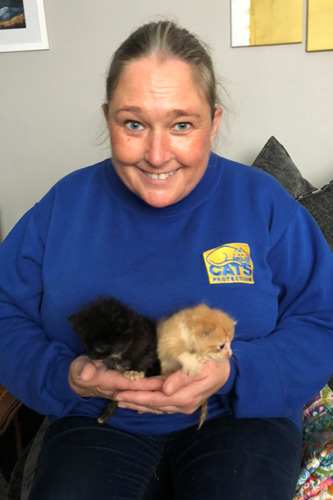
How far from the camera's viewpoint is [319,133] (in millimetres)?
1946

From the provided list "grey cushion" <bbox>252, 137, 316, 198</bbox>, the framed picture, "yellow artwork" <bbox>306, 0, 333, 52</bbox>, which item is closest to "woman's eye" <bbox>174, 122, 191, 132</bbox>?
"grey cushion" <bbox>252, 137, 316, 198</bbox>

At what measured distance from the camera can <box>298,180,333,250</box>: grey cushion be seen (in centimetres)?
164

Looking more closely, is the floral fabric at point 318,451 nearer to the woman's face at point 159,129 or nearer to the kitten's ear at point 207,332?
the kitten's ear at point 207,332

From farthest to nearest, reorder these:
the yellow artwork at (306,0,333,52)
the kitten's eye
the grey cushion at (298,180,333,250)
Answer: the yellow artwork at (306,0,333,52), the grey cushion at (298,180,333,250), the kitten's eye

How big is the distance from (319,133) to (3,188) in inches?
55.5

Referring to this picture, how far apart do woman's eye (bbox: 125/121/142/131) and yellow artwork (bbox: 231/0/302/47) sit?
36.4 inches

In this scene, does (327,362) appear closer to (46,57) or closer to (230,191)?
(230,191)

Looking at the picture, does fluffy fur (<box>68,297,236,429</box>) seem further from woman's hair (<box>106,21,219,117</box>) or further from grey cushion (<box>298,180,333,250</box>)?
grey cushion (<box>298,180,333,250</box>)

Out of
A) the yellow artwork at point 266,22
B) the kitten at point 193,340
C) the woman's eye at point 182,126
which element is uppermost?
the yellow artwork at point 266,22

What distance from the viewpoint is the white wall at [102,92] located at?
1.86 metres

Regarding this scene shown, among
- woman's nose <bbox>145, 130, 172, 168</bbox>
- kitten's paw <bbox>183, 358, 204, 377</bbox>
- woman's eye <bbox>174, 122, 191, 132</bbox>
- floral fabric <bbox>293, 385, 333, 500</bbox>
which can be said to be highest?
woman's eye <bbox>174, 122, 191, 132</bbox>

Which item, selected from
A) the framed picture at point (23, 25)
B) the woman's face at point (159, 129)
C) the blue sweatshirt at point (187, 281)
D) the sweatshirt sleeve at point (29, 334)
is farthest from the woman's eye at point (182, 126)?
the framed picture at point (23, 25)

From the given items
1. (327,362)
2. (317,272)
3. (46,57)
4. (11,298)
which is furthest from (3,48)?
(327,362)

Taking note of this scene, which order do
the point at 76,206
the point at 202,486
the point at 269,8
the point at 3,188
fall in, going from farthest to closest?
the point at 3,188 < the point at 269,8 < the point at 76,206 < the point at 202,486
